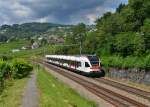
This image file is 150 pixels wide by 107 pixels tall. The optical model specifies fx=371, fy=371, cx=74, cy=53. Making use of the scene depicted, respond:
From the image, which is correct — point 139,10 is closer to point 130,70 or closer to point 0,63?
point 130,70

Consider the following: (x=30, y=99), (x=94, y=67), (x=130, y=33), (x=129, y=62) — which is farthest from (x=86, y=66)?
(x=30, y=99)

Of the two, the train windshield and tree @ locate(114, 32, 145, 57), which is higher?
tree @ locate(114, 32, 145, 57)

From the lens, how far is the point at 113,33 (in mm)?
84938

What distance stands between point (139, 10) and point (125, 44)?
24.9 feet

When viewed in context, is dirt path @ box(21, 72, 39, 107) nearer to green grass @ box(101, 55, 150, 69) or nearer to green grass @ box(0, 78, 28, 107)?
green grass @ box(0, 78, 28, 107)

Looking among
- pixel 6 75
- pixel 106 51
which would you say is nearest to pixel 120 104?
pixel 6 75

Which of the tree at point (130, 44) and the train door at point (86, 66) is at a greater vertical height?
the tree at point (130, 44)

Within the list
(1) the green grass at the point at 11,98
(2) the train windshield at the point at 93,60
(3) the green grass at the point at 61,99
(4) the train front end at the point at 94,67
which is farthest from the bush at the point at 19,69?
(3) the green grass at the point at 61,99

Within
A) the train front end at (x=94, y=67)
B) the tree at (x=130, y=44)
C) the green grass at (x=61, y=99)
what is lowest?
the green grass at (x=61, y=99)

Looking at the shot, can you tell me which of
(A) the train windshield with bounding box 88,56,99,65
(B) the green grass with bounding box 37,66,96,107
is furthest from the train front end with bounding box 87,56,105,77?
(B) the green grass with bounding box 37,66,96,107

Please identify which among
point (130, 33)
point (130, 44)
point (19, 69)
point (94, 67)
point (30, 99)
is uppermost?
point (130, 33)

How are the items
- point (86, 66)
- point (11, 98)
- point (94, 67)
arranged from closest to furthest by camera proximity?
1. point (11, 98)
2. point (94, 67)
3. point (86, 66)

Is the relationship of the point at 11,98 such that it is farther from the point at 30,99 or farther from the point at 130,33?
the point at 130,33

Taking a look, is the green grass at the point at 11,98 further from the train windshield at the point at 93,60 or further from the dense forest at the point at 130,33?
the dense forest at the point at 130,33
